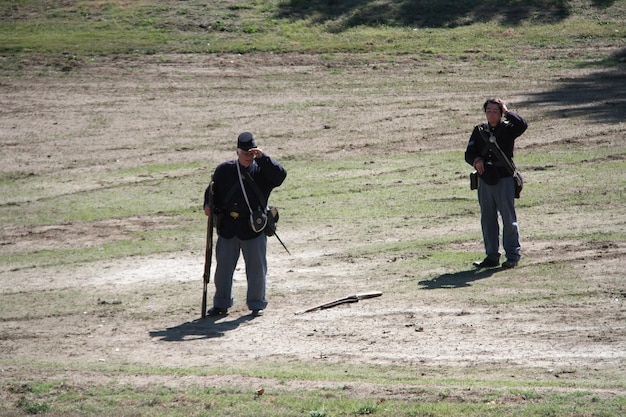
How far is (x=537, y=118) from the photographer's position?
23219 mm

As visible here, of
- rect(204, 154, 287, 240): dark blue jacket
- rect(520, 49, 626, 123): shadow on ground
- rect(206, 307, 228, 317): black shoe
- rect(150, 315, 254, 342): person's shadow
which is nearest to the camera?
rect(150, 315, 254, 342): person's shadow

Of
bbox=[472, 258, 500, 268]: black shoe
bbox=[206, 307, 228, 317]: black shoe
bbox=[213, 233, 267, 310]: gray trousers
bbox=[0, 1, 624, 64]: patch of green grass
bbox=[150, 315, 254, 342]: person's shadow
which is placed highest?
bbox=[0, 1, 624, 64]: patch of green grass

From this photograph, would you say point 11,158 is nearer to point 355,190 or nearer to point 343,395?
point 355,190

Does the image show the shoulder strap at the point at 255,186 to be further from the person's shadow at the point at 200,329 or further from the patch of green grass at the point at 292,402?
the patch of green grass at the point at 292,402

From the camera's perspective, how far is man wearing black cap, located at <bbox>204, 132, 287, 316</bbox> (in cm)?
1292

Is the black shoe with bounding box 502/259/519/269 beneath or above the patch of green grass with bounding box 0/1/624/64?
beneath

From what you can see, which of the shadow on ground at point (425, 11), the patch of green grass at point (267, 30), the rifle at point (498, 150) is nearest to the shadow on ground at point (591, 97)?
the patch of green grass at point (267, 30)

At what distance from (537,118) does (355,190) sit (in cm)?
581

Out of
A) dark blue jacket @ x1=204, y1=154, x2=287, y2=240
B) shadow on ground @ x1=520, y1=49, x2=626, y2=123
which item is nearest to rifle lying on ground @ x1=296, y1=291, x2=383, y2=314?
dark blue jacket @ x1=204, y1=154, x2=287, y2=240

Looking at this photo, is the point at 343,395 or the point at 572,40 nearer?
the point at 343,395

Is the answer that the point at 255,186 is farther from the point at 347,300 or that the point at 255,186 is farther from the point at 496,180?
the point at 496,180

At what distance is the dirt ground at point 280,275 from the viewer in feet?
37.2

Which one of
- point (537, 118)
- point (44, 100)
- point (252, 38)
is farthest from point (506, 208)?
point (252, 38)

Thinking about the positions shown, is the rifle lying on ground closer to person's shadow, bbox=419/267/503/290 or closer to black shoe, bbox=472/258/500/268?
person's shadow, bbox=419/267/503/290
